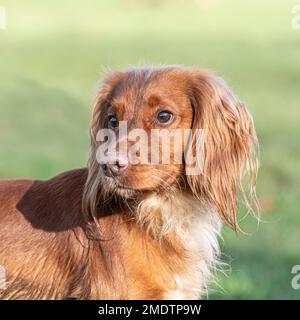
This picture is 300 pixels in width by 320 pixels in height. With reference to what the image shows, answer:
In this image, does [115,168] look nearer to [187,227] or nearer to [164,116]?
[164,116]

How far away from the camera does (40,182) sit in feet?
15.7

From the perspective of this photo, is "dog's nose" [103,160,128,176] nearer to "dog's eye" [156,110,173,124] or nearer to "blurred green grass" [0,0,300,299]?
"dog's eye" [156,110,173,124]

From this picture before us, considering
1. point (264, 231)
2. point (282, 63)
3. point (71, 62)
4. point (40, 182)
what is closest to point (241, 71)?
point (282, 63)

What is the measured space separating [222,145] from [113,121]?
0.56m

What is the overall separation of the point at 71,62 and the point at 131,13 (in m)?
2.39

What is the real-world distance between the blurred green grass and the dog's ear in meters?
2.71

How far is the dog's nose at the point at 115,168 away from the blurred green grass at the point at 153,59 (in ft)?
10.4

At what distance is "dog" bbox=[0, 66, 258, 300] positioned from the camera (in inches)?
173

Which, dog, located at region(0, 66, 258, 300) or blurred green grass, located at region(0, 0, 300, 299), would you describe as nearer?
dog, located at region(0, 66, 258, 300)

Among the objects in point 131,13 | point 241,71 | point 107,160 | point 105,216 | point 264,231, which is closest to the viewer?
point 107,160

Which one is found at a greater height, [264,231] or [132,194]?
[132,194]

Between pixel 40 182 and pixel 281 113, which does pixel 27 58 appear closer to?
pixel 281 113

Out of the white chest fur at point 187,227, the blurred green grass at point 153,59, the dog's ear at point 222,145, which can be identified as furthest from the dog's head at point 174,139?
the blurred green grass at point 153,59

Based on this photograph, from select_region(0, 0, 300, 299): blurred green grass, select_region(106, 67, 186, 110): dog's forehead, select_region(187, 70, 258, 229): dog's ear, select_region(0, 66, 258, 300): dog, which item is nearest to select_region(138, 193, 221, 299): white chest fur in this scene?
select_region(0, 66, 258, 300): dog
